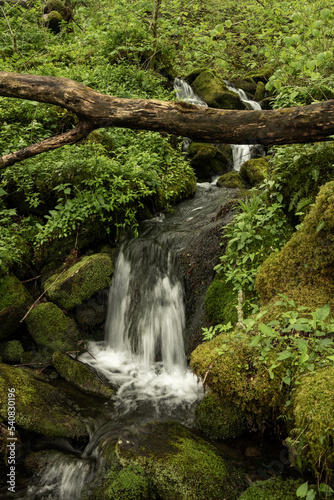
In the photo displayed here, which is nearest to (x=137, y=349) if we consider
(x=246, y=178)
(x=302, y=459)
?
(x=302, y=459)

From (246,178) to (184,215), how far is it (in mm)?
3247

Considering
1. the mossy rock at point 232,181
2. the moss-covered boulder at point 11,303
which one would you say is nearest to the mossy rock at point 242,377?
the moss-covered boulder at point 11,303

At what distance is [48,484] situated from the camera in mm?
3926

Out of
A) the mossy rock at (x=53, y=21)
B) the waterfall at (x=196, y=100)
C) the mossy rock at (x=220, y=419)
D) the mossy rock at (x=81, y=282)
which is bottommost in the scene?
the mossy rock at (x=220, y=419)

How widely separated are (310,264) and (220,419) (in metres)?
2.06

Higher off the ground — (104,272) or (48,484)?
(104,272)

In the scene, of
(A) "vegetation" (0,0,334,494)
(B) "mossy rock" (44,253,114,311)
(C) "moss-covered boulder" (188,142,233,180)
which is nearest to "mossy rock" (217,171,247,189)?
(A) "vegetation" (0,0,334,494)

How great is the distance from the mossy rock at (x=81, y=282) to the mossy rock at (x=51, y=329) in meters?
0.22

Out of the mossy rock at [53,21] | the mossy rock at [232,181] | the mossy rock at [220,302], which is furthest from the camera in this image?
the mossy rock at [53,21]

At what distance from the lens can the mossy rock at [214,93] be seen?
45.9ft

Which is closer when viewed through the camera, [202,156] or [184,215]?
[184,215]

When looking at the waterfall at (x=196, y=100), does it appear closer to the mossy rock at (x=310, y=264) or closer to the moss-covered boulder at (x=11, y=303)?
the moss-covered boulder at (x=11, y=303)

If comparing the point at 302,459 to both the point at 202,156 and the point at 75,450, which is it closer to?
the point at 75,450

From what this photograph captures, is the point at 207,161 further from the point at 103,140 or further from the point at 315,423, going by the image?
the point at 315,423
